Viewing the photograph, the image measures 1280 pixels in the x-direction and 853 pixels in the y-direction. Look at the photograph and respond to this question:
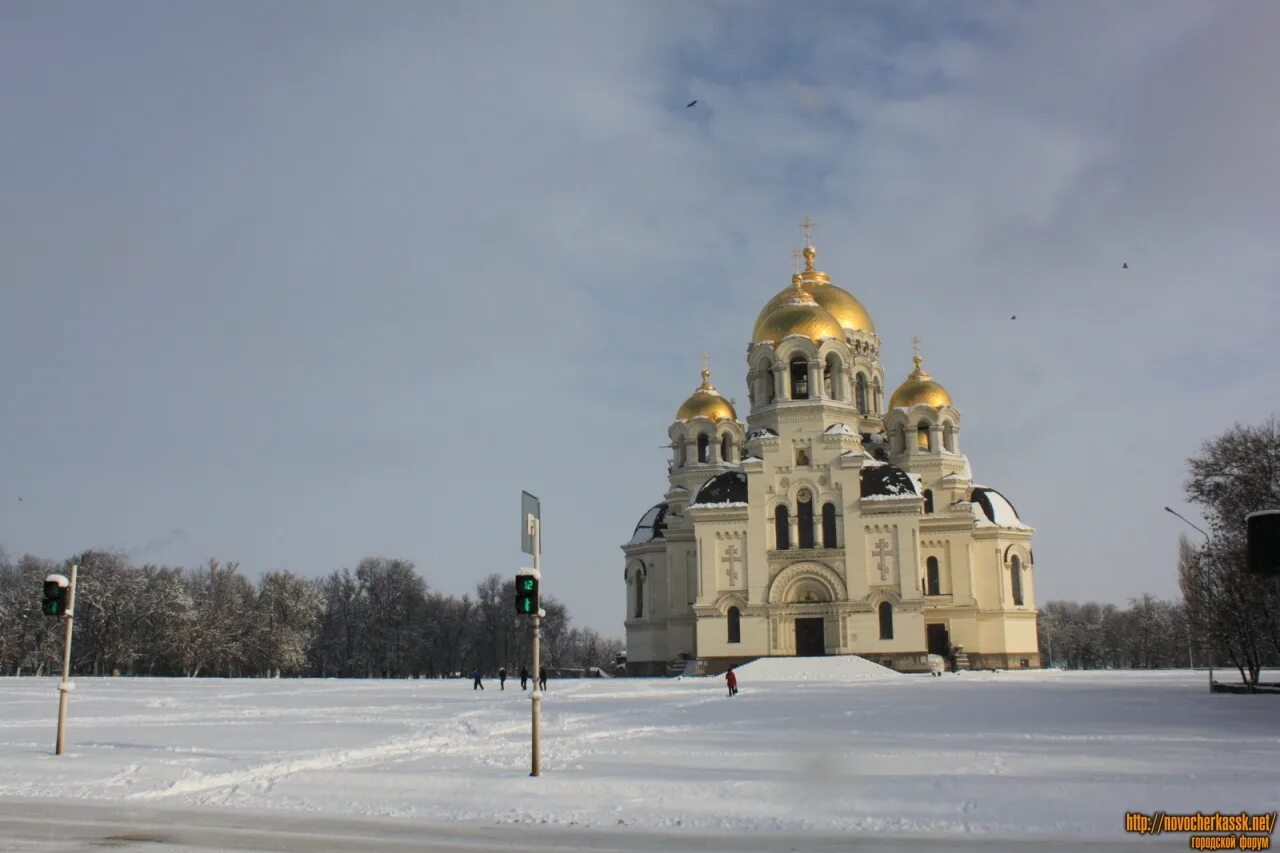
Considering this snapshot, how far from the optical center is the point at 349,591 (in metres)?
91.1

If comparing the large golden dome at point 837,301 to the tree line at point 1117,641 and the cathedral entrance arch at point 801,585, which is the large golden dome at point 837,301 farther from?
the tree line at point 1117,641

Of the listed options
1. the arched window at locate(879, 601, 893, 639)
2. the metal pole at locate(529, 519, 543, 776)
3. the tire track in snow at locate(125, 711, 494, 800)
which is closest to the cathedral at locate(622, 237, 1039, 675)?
the arched window at locate(879, 601, 893, 639)

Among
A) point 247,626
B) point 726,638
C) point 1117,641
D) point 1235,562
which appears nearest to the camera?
point 1235,562

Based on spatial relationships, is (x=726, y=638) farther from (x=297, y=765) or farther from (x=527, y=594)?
(x=527, y=594)

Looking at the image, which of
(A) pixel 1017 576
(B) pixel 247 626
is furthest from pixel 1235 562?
(B) pixel 247 626

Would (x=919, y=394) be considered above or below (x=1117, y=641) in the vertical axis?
above

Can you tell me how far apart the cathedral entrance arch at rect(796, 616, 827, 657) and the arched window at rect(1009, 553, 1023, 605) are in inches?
536

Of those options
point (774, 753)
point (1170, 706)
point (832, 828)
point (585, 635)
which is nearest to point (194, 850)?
point (832, 828)

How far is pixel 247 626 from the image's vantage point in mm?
77188

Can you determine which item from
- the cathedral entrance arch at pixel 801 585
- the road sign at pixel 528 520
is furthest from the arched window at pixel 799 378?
the road sign at pixel 528 520

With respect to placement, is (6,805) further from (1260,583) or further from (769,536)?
(769,536)

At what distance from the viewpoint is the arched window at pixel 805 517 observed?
5697 centimetres

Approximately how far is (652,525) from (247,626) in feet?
100

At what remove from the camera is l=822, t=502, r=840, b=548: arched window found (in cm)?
5678
